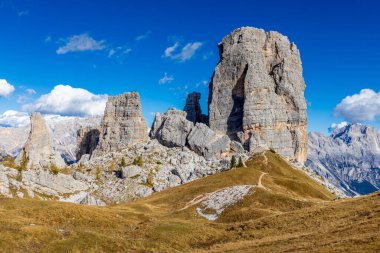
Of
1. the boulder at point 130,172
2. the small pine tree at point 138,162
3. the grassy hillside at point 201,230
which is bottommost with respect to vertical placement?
the grassy hillside at point 201,230

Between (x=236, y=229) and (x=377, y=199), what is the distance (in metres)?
23.9

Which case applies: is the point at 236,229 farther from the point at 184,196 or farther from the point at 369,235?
the point at 184,196

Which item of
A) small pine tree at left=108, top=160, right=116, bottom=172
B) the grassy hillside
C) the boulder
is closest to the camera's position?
the grassy hillside

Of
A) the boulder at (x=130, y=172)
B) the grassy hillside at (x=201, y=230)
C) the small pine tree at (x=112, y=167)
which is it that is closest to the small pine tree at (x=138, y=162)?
the boulder at (x=130, y=172)

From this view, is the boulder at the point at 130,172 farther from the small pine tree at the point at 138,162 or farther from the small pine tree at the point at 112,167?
the small pine tree at the point at 112,167

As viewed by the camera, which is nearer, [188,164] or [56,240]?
[56,240]

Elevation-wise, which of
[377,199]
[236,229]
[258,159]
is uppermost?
[258,159]

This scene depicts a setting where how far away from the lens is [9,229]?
2009 inches

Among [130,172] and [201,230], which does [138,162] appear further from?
[201,230]

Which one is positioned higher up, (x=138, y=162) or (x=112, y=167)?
(x=138, y=162)

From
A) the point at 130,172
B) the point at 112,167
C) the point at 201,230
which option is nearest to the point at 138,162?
the point at 130,172

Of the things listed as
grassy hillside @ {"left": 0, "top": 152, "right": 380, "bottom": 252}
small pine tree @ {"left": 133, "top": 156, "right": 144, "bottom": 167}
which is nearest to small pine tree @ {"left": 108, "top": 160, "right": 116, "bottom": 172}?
small pine tree @ {"left": 133, "top": 156, "right": 144, "bottom": 167}

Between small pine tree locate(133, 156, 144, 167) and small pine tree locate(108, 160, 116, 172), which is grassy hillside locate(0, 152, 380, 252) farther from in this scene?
small pine tree locate(133, 156, 144, 167)

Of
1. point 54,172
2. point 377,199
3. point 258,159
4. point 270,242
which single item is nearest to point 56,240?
point 270,242
